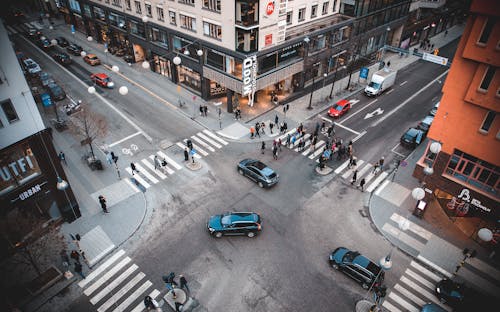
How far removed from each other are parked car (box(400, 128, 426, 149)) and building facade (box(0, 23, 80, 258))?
33.3 meters

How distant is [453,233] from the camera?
2570cm

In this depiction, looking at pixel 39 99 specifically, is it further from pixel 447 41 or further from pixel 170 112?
pixel 447 41

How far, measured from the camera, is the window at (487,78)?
65.0 ft

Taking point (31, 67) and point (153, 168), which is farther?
point (31, 67)

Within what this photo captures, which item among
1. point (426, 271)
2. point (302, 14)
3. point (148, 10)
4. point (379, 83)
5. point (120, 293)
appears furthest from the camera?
point (379, 83)

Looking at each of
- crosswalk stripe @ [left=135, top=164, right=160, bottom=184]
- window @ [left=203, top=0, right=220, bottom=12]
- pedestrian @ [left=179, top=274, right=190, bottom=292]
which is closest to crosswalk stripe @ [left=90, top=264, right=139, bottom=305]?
pedestrian @ [left=179, top=274, right=190, bottom=292]

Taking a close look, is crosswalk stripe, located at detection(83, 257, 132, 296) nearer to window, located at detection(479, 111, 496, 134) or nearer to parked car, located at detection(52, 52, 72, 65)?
window, located at detection(479, 111, 496, 134)

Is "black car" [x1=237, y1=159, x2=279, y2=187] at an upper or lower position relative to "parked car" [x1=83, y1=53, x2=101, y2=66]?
lower

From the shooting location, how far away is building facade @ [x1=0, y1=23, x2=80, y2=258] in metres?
19.6

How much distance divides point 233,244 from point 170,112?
21.8 m

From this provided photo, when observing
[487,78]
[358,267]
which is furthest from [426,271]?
[487,78]

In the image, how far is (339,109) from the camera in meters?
39.8

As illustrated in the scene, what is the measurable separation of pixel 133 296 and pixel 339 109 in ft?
101

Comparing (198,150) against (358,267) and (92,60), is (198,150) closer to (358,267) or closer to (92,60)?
(358,267)
